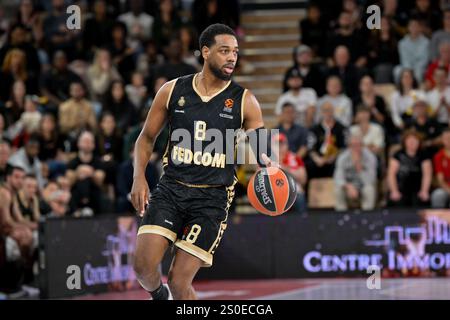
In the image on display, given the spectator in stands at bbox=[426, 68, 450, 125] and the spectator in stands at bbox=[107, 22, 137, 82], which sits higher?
the spectator in stands at bbox=[107, 22, 137, 82]

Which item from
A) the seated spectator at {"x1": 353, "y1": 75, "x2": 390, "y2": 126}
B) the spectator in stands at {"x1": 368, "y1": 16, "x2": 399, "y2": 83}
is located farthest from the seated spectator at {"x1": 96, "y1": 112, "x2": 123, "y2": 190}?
the spectator in stands at {"x1": 368, "y1": 16, "x2": 399, "y2": 83}

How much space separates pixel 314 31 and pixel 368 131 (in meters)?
3.04

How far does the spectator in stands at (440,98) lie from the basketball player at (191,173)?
8.19 meters

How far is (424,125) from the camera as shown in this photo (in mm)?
15352

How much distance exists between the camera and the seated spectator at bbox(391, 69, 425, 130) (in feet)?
51.8

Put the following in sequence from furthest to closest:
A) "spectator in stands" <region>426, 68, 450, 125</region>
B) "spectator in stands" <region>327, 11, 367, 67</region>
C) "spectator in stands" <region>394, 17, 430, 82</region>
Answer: "spectator in stands" <region>327, 11, 367, 67</region> → "spectator in stands" <region>394, 17, 430, 82</region> → "spectator in stands" <region>426, 68, 450, 125</region>

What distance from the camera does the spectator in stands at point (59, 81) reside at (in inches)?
663

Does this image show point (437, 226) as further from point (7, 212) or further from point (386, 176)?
point (7, 212)

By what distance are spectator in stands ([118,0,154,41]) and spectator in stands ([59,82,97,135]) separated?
2450mm

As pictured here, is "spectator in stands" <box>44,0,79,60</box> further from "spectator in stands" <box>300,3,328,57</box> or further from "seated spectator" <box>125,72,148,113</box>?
"spectator in stands" <box>300,3,328,57</box>

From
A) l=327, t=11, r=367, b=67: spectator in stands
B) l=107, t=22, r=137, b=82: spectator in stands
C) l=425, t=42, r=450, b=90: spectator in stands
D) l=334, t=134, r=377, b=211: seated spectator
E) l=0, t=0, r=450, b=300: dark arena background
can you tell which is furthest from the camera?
l=107, t=22, r=137, b=82: spectator in stands

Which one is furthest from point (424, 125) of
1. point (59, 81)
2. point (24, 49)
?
point (24, 49)

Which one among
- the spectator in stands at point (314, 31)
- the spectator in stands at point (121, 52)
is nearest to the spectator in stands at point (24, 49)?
the spectator in stands at point (121, 52)

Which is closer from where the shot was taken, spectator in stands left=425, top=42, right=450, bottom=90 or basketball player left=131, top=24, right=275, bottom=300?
basketball player left=131, top=24, right=275, bottom=300
